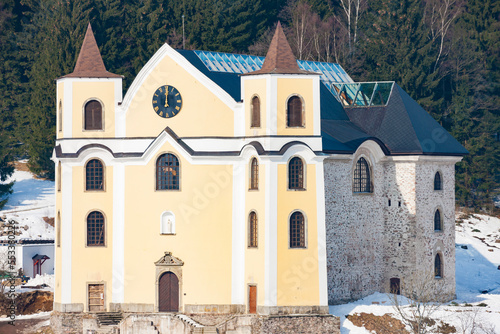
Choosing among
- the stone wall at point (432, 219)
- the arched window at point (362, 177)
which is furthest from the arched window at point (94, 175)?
the stone wall at point (432, 219)

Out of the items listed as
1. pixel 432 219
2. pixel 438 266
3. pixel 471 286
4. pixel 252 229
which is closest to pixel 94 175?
pixel 252 229

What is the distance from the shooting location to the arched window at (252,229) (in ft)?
188

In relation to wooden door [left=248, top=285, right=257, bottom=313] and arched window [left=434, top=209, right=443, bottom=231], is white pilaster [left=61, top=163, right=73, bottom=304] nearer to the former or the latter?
wooden door [left=248, top=285, right=257, bottom=313]

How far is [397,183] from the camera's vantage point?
63500mm

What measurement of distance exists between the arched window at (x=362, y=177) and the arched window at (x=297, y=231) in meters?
6.80

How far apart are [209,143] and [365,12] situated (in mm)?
44321

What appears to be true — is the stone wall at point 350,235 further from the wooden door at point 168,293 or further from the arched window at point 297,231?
the wooden door at point 168,293

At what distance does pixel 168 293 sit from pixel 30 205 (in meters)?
28.8

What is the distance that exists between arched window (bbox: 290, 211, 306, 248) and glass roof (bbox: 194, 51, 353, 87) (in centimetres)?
1106

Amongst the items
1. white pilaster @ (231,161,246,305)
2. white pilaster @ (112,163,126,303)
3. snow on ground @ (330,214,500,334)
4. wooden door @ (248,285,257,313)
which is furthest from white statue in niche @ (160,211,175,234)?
snow on ground @ (330,214,500,334)

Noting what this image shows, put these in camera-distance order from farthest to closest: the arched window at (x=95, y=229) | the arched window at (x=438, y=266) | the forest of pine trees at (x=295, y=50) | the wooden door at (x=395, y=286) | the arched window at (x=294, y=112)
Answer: the forest of pine trees at (x=295, y=50), the arched window at (x=438, y=266), the wooden door at (x=395, y=286), the arched window at (x=95, y=229), the arched window at (x=294, y=112)

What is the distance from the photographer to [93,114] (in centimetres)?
5941

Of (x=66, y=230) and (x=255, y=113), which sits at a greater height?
(x=255, y=113)

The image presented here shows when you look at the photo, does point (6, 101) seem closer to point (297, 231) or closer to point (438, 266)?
point (438, 266)
